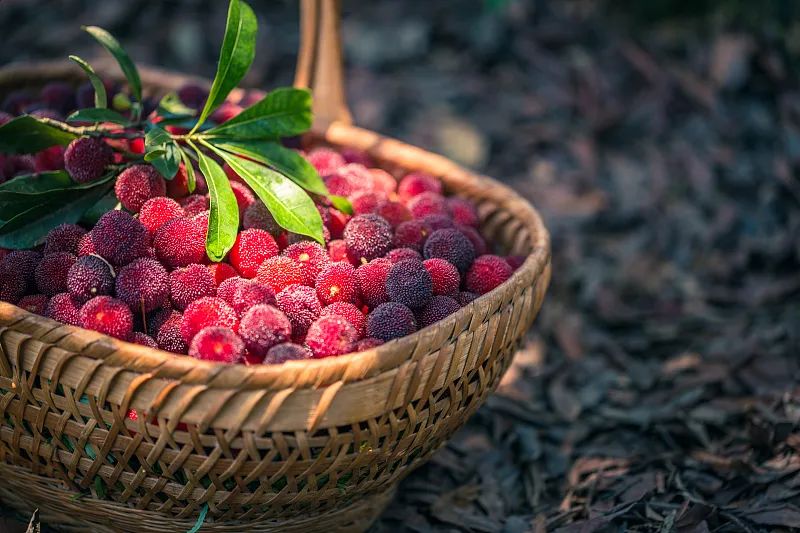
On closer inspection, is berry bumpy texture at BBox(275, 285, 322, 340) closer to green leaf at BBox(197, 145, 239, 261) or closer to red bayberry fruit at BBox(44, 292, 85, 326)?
green leaf at BBox(197, 145, 239, 261)

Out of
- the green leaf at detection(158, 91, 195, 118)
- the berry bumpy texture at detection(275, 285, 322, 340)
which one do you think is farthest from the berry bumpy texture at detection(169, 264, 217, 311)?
the green leaf at detection(158, 91, 195, 118)

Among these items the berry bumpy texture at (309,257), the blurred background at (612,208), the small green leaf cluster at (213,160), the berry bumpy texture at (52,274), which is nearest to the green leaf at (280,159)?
the small green leaf cluster at (213,160)

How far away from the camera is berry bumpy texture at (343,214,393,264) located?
136 centimetres

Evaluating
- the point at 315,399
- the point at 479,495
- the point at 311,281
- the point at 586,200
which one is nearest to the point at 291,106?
the point at 311,281

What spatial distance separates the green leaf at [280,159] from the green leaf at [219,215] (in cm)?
7

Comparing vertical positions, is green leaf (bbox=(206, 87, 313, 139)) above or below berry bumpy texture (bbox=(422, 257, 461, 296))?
above

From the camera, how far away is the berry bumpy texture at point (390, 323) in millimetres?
1174

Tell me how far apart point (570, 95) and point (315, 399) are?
2028 millimetres

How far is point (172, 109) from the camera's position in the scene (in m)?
1.47

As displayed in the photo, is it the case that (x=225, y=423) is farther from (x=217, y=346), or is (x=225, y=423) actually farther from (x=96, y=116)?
(x=96, y=116)

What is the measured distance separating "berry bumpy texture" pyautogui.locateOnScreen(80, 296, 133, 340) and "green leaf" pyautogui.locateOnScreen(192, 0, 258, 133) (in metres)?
0.36

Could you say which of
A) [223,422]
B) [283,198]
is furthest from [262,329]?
[283,198]

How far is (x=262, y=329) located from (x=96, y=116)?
49 cm

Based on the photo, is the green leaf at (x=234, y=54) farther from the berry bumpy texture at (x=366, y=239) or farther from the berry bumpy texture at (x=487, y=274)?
the berry bumpy texture at (x=487, y=274)
